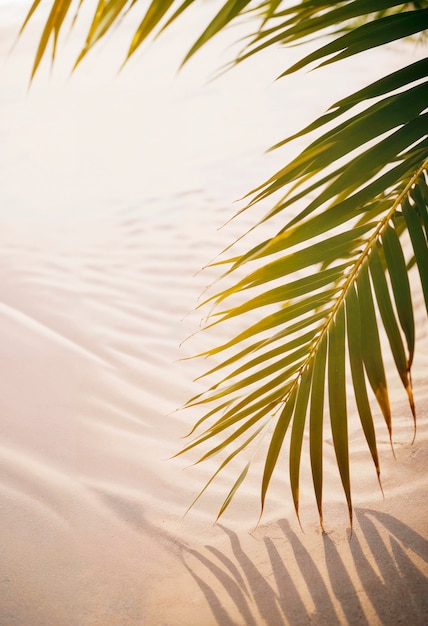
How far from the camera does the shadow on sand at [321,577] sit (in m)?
0.86

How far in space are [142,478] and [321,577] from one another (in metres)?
0.45

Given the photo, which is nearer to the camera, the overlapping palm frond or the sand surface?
the overlapping palm frond

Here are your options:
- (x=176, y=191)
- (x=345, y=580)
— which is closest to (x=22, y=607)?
(x=345, y=580)

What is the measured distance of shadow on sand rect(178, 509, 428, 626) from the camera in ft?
2.82

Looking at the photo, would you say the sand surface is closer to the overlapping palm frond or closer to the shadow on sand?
the shadow on sand

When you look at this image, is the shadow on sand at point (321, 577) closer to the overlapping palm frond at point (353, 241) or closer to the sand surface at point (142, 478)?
the sand surface at point (142, 478)

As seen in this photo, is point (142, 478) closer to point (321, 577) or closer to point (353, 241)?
point (321, 577)

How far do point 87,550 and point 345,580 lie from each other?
41 cm

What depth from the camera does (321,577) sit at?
937 mm

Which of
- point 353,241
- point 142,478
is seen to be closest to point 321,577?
point 142,478

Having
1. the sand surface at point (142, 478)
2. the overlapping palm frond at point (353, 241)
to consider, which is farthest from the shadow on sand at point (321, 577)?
the overlapping palm frond at point (353, 241)

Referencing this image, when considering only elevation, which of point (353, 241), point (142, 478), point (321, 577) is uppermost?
point (353, 241)

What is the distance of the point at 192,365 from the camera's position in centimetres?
188

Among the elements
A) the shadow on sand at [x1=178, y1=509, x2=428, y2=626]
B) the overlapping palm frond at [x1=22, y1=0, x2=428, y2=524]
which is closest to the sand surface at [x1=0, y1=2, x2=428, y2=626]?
the shadow on sand at [x1=178, y1=509, x2=428, y2=626]
